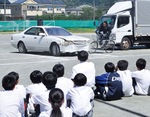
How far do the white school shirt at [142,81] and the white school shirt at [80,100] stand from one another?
323 centimetres

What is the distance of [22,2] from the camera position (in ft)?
434

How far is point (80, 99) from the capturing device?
6.85 m

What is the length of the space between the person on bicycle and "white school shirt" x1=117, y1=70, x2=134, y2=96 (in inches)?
550

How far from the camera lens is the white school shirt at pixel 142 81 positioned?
994 cm

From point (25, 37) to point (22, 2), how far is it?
112933 millimetres

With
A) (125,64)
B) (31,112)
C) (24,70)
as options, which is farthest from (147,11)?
(31,112)

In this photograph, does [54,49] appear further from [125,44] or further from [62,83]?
[62,83]

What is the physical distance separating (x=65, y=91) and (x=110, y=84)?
185 cm

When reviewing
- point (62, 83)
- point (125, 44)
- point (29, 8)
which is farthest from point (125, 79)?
point (29, 8)

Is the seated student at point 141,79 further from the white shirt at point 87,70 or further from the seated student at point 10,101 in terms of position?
the seated student at point 10,101

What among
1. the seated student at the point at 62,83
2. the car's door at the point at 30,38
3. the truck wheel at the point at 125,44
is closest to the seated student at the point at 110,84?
the seated student at the point at 62,83

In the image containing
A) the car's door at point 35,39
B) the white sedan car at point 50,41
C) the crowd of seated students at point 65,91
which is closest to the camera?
the crowd of seated students at point 65,91

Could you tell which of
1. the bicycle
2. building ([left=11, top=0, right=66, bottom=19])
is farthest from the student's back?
building ([left=11, top=0, right=66, bottom=19])

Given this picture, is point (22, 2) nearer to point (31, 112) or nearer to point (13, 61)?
point (13, 61)
